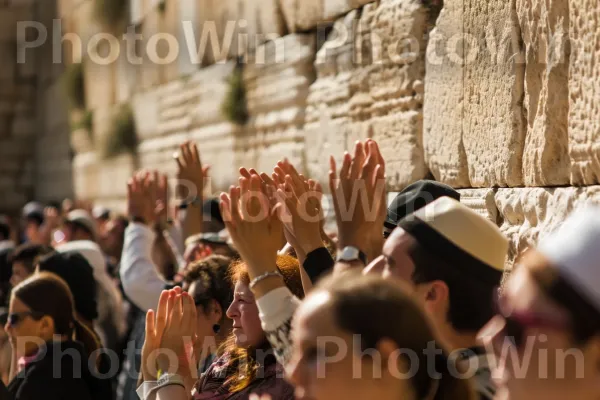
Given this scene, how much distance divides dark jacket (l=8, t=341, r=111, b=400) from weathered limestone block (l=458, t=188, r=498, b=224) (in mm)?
1683

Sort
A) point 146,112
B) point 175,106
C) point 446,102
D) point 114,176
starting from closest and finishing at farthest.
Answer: point 446,102, point 175,106, point 146,112, point 114,176

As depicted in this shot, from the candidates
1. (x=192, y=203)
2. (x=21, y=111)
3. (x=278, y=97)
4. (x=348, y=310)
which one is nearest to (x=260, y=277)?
(x=348, y=310)

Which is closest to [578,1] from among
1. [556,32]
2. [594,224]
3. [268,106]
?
[556,32]

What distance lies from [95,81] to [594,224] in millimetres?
12621

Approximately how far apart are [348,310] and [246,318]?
130 cm

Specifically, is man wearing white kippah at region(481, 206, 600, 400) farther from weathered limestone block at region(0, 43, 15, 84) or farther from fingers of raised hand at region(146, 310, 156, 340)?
weathered limestone block at region(0, 43, 15, 84)

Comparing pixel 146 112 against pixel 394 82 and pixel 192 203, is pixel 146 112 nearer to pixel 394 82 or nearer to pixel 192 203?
pixel 192 203

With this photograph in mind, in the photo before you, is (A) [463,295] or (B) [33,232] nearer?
(A) [463,295]

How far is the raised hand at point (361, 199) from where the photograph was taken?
2.68 meters

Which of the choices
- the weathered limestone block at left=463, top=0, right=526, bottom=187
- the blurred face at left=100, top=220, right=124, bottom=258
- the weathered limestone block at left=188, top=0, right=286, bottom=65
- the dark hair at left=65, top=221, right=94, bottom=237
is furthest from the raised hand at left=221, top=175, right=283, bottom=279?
the blurred face at left=100, top=220, right=124, bottom=258

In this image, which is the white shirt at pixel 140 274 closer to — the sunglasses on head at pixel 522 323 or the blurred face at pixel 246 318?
the blurred face at pixel 246 318

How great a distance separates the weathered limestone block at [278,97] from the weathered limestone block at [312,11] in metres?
0.09

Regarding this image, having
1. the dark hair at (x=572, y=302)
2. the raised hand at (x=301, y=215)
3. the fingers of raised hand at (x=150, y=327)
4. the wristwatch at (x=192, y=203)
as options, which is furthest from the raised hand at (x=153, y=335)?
the wristwatch at (x=192, y=203)

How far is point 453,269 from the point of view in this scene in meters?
2.35
